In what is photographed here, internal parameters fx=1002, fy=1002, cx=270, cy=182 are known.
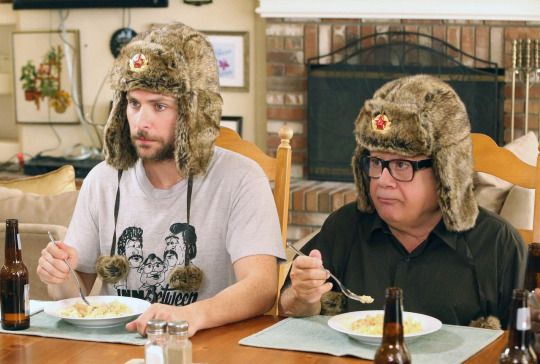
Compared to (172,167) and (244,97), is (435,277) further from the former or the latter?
(244,97)

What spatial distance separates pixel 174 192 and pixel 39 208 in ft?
2.77

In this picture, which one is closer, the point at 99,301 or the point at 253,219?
the point at 99,301

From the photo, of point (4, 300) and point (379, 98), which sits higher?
point (379, 98)

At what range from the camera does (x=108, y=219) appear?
8.07ft

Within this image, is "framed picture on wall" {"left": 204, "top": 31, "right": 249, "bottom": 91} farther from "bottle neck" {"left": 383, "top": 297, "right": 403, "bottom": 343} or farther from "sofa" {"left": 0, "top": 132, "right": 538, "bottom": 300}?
"bottle neck" {"left": 383, "top": 297, "right": 403, "bottom": 343}

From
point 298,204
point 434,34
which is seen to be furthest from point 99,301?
point 434,34

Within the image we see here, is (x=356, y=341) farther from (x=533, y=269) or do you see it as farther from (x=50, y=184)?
(x=50, y=184)

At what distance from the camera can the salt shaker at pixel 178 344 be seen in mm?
1577

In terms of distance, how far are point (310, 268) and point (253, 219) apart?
0.35 m

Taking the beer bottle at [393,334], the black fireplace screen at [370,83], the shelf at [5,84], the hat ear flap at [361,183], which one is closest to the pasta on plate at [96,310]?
the hat ear flap at [361,183]

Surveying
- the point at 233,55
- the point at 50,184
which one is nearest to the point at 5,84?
the point at 233,55

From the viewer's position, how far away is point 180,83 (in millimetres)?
2402

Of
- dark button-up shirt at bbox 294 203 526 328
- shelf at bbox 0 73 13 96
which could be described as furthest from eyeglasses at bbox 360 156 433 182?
shelf at bbox 0 73 13 96

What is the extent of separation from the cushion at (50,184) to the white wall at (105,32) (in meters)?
2.33
